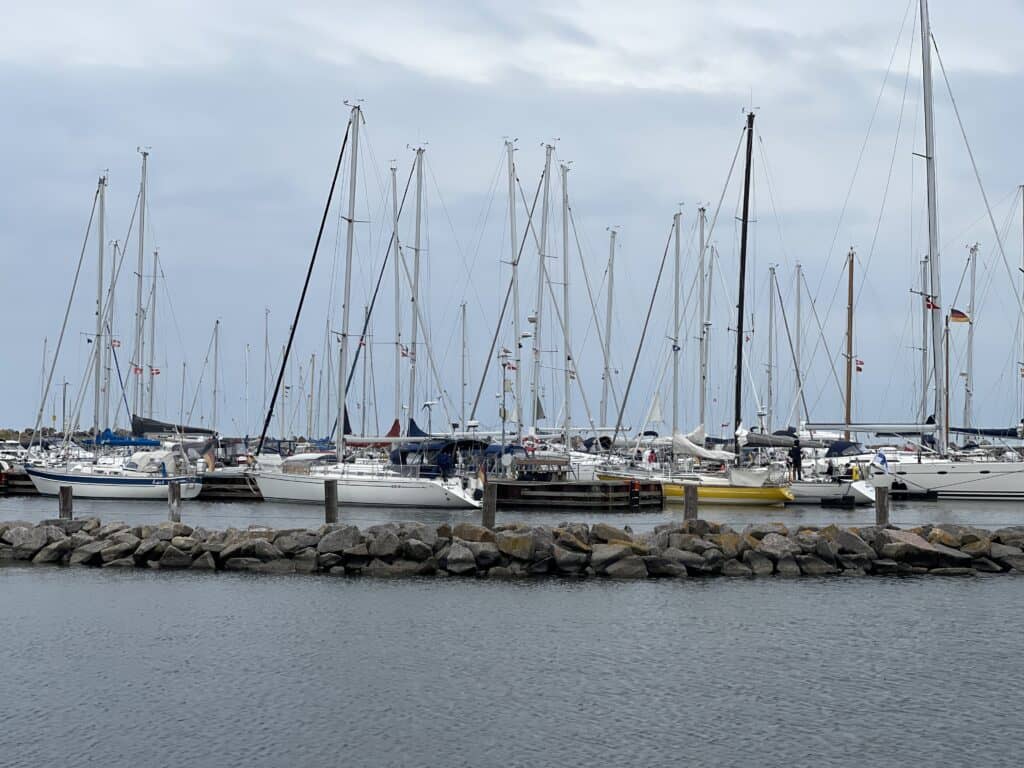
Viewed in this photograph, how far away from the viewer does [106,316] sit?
63.8m

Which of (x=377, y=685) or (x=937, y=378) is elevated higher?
(x=937, y=378)

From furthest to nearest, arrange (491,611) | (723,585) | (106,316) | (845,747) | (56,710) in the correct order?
1. (106,316)
2. (723,585)
3. (491,611)
4. (56,710)
5. (845,747)

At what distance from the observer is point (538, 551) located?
2817 centimetres

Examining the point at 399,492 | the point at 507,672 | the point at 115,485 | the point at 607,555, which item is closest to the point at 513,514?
the point at 399,492

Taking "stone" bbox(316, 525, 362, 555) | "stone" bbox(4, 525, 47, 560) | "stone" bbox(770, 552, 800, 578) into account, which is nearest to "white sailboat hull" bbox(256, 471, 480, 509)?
"stone" bbox(4, 525, 47, 560)

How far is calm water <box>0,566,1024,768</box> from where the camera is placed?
15.0m

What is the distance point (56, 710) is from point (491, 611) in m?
9.41

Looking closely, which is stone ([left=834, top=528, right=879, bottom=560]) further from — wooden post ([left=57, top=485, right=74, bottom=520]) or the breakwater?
A: wooden post ([left=57, top=485, right=74, bottom=520])

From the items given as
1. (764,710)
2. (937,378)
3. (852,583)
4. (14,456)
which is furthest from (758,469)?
(14,456)

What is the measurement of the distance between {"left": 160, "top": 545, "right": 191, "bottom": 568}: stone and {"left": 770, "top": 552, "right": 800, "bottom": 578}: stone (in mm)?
13848

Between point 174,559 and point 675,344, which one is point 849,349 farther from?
point 174,559

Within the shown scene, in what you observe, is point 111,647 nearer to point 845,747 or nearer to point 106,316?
point 845,747

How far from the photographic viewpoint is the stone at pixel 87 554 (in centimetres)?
2978

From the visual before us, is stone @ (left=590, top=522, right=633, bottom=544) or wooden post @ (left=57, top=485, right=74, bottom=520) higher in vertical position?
wooden post @ (left=57, top=485, right=74, bottom=520)
